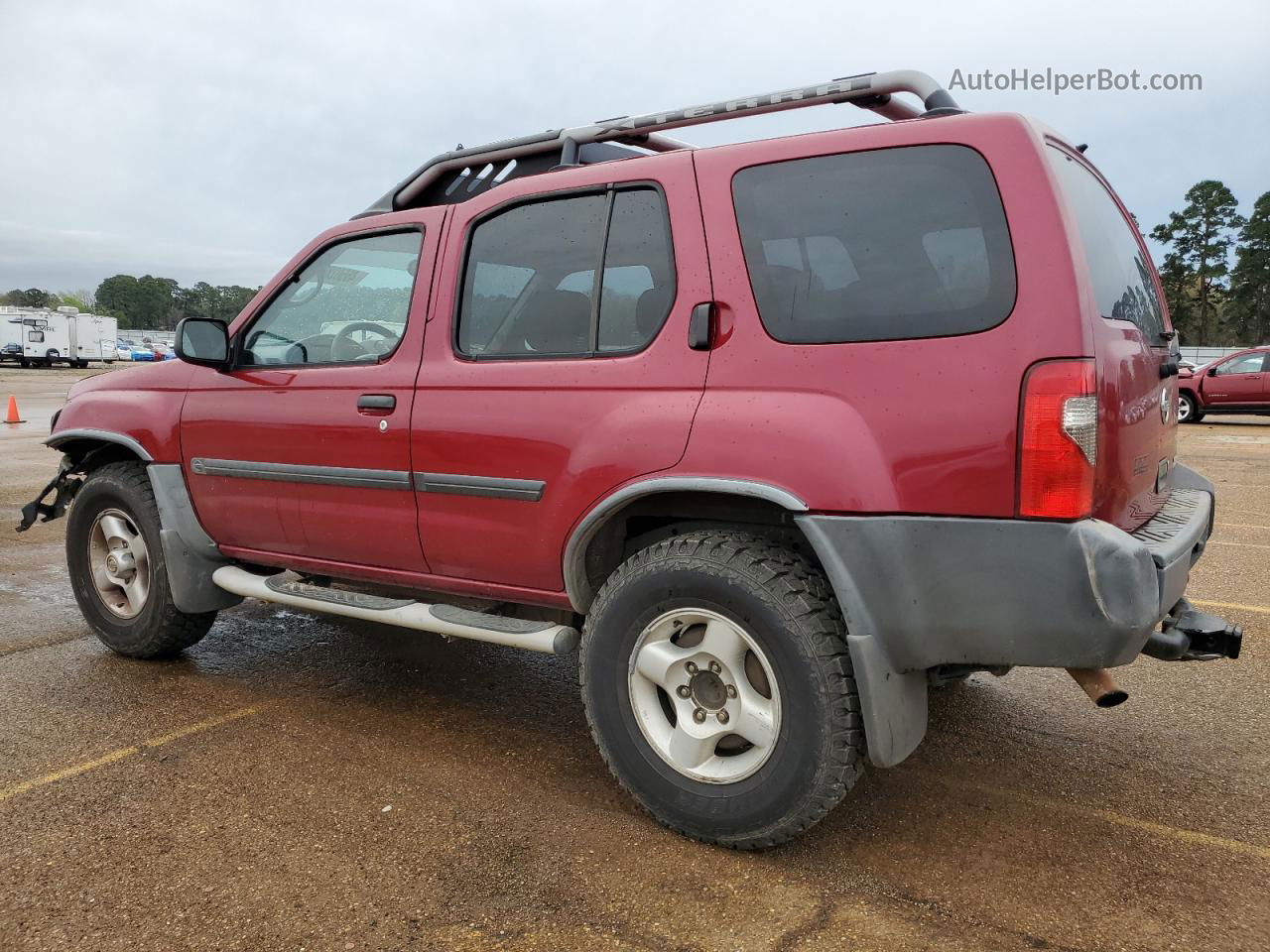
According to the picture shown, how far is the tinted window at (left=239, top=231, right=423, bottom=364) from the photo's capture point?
362cm

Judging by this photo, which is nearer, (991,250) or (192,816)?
(991,250)

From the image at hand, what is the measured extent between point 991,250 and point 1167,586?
970 millimetres

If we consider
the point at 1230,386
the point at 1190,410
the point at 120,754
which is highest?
the point at 1230,386

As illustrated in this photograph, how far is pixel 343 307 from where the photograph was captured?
384 cm

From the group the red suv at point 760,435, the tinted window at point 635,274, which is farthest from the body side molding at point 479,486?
the tinted window at point 635,274

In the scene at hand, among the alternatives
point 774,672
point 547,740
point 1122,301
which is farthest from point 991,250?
point 547,740

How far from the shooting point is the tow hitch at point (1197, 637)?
2639 mm

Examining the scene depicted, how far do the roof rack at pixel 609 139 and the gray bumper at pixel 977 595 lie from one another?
1.19 metres

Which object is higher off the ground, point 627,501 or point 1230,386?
point 627,501

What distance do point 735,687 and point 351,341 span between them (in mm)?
2055

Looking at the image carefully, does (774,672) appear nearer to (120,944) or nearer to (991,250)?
(991,250)

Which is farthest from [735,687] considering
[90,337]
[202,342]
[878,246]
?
[90,337]

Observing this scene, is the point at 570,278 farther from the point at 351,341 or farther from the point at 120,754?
the point at 120,754

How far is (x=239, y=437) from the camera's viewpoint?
12.9 ft
